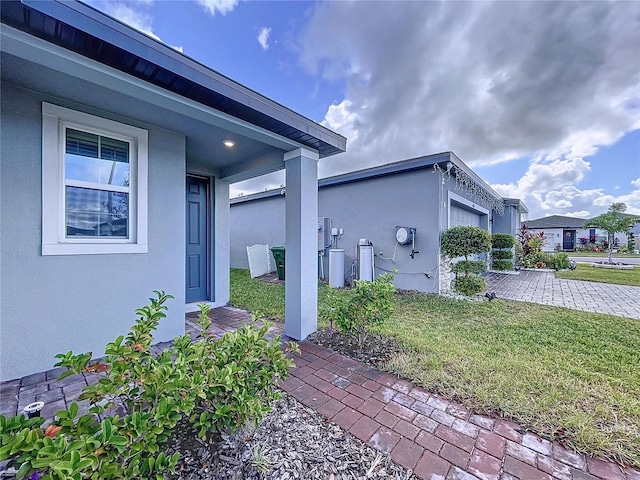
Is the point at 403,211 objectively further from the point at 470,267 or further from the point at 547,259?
the point at 547,259

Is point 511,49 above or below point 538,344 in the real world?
above

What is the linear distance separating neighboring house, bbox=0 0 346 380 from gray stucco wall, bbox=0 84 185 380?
0.4 inches

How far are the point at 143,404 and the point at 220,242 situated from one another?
4077mm

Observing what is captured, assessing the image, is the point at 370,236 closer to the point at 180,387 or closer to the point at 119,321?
the point at 119,321

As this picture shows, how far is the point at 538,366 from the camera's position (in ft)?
9.48

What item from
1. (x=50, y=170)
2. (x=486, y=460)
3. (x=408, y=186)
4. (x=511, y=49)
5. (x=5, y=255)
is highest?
(x=511, y=49)

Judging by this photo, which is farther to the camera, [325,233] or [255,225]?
[255,225]

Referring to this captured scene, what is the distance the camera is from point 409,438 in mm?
1896

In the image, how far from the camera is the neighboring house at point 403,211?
6512 mm

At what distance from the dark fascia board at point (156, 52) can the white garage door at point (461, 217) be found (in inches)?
243

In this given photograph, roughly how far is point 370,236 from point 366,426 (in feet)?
19.8

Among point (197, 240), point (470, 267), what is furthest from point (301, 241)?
point (470, 267)

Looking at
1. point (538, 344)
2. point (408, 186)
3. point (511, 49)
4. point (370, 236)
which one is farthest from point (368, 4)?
point (538, 344)

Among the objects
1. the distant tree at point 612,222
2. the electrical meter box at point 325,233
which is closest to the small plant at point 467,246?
the electrical meter box at point 325,233
